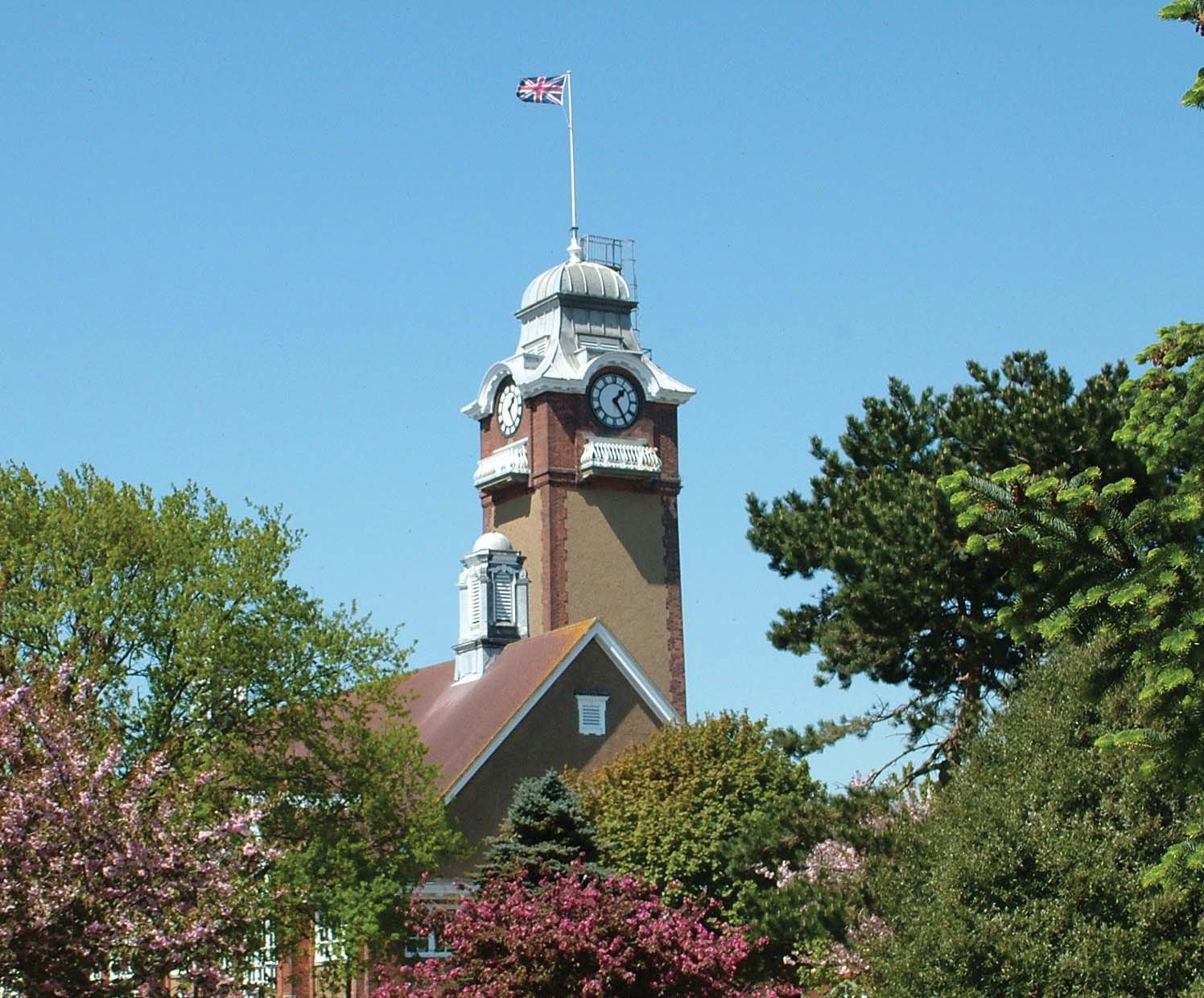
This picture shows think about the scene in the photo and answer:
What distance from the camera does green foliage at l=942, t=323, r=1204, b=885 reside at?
43.1 ft

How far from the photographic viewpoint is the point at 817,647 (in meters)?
31.1

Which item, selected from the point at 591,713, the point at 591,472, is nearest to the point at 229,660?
the point at 591,713

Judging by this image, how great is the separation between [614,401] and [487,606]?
14.1 m

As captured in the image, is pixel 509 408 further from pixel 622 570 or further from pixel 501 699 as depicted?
pixel 501 699

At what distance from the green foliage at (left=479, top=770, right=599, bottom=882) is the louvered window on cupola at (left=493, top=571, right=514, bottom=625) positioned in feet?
44.2

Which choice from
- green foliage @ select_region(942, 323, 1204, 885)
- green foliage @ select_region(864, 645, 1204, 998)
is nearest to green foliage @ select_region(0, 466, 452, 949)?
green foliage @ select_region(864, 645, 1204, 998)

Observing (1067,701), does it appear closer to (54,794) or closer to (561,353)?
(54,794)

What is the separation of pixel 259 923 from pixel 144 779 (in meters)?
5.34

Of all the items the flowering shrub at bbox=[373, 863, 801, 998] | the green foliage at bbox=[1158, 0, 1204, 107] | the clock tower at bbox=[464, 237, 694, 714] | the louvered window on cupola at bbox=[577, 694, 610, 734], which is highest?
the clock tower at bbox=[464, 237, 694, 714]

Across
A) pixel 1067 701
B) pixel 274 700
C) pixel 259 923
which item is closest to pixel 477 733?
pixel 274 700

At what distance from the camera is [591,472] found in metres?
59.6

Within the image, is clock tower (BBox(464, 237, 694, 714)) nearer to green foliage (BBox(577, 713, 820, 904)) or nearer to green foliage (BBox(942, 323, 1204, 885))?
green foliage (BBox(577, 713, 820, 904))

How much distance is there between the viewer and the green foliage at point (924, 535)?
28.3 metres

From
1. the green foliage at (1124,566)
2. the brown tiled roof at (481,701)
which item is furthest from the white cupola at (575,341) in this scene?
the green foliage at (1124,566)
